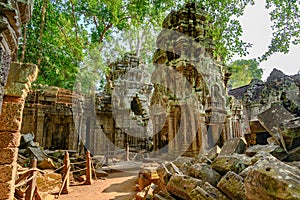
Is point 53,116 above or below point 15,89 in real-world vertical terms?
below

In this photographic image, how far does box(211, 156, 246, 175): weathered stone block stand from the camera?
3.08m

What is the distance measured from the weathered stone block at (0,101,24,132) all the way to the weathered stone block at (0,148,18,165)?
347mm

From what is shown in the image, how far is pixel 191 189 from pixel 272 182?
1443 mm

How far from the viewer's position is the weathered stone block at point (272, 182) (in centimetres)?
169

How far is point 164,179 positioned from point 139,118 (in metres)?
14.5

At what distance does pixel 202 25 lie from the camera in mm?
12555

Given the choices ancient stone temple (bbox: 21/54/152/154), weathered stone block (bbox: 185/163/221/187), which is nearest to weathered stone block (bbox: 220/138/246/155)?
weathered stone block (bbox: 185/163/221/187)

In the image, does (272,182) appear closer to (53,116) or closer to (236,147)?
(236,147)

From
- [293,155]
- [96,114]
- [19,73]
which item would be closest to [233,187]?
[293,155]

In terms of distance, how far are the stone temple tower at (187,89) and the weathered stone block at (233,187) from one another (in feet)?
24.3

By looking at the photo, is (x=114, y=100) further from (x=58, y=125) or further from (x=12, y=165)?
(x=12, y=165)

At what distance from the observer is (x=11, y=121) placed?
137 inches

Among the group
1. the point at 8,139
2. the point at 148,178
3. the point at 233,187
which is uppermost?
the point at 8,139

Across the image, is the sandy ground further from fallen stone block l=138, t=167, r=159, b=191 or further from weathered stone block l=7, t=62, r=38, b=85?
weathered stone block l=7, t=62, r=38, b=85
